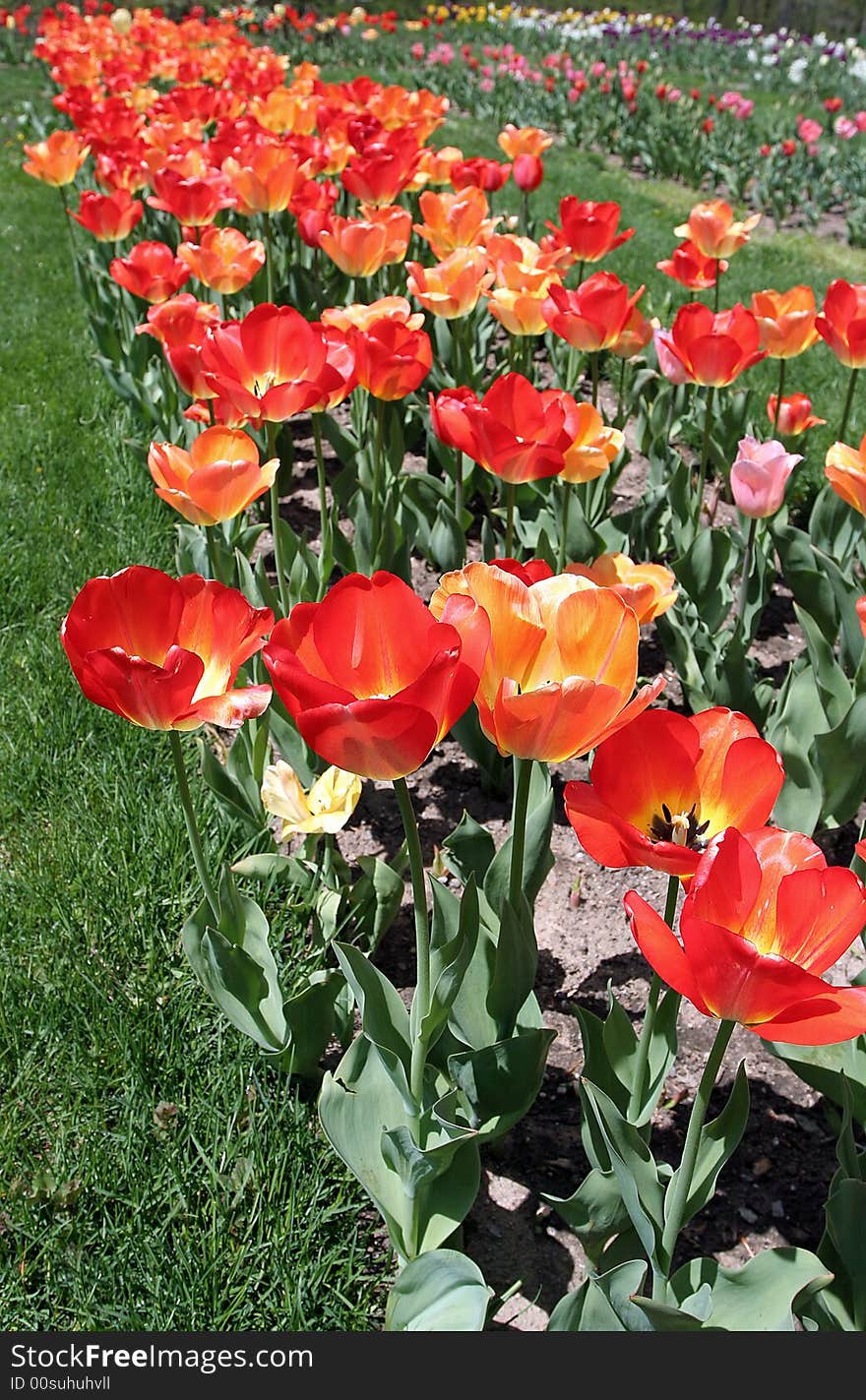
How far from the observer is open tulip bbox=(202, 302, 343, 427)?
205 cm

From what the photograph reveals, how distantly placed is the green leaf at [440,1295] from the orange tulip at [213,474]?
1.17 metres

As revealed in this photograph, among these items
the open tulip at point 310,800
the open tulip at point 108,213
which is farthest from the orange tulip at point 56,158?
the open tulip at point 310,800

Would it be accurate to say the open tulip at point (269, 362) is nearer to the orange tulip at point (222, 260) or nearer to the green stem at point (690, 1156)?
the orange tulip at point (222, 260)

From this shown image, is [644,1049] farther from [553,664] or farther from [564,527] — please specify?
[564,527]

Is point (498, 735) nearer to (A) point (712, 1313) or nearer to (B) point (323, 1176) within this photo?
(A) point (712, 1313)

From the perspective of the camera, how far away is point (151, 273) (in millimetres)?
3029

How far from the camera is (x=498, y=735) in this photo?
1.16 m

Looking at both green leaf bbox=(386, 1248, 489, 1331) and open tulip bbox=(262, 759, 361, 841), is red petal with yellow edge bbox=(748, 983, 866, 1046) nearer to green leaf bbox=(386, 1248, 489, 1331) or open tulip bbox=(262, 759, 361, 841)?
green leaf bbox=(386, 1248, 489, 1331)

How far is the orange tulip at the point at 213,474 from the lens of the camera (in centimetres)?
182

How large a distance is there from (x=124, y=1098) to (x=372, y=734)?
101 cm

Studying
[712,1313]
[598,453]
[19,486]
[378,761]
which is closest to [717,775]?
[378,761]

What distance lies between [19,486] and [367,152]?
161 centimetres

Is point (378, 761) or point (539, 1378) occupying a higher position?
point (378, 761)

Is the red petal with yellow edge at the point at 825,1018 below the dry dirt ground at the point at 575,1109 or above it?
above
